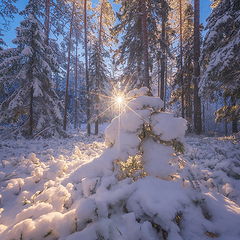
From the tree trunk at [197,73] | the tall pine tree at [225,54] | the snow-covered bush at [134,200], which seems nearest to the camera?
the snow-covered bush at [134,200]

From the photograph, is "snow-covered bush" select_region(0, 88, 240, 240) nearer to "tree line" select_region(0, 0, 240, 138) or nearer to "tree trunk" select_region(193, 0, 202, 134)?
"tree line" select_region(0, 0, 240, 138)

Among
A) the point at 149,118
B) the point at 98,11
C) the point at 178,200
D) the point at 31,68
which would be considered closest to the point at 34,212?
the point at 178,200

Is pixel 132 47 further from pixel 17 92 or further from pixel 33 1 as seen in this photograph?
pixel 17 92

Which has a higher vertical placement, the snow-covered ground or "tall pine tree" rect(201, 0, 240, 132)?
"tall pine tree" rect(201, 0, 240, 132)

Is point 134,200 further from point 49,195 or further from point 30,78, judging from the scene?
point 30,78

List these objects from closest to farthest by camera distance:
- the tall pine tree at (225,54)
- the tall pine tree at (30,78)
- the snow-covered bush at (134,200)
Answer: the snow-covered bush at (134,200) → the tall pine tree at (225,54) → the tall pine tree at (30,78)

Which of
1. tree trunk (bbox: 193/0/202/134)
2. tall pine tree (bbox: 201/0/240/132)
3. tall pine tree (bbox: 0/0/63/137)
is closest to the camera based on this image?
tall pine tree (bbox: 201/0/240/132)

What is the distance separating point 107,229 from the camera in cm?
166

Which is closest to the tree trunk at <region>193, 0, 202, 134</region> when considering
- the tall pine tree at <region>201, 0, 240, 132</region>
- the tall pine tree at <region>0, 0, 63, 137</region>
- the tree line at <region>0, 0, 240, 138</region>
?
the tree line at <region>0, 0, 240, 138</region>

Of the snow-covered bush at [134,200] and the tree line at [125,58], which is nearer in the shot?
the snow-covered bush at [134,200]

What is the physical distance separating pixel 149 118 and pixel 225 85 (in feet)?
17.9

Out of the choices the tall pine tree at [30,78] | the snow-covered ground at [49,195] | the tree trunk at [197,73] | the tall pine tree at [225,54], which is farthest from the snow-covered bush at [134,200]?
the tall pine tree at [30,78]

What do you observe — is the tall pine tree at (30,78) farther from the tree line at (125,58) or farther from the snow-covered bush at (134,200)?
the snow-covered bush at (134,200)

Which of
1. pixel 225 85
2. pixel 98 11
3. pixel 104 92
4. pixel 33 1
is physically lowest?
pixel 225 85
